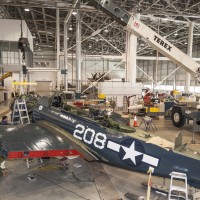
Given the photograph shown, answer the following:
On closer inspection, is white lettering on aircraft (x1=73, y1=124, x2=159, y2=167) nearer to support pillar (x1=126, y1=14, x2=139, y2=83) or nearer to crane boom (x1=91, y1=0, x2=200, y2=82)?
crane boom (x1=91, y1=0, x2=200, y2=82)

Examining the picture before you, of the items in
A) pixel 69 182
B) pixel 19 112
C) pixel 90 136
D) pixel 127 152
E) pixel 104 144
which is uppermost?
pixel 19 112

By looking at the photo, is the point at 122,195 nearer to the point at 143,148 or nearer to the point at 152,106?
the point at 143,148

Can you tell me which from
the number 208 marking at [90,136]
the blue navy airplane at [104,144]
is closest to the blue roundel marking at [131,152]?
the blue navy airplane at [104,144]

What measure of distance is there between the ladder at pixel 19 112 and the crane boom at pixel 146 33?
14.8ft

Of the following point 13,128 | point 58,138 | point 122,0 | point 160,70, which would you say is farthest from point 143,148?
point 160,70

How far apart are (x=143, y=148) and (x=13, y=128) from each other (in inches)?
146

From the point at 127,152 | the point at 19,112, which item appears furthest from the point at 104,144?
the point at 19,112

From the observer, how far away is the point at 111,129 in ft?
16.9

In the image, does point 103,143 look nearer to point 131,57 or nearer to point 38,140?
point 38,140

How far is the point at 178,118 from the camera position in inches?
482

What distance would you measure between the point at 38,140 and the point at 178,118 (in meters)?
9.06

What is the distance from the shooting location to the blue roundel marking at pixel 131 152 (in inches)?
180

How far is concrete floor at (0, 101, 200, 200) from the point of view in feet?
15.5

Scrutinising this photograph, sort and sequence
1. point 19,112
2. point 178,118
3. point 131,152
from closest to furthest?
1. point 131,152
2. point 19,112
3. point 178,118
